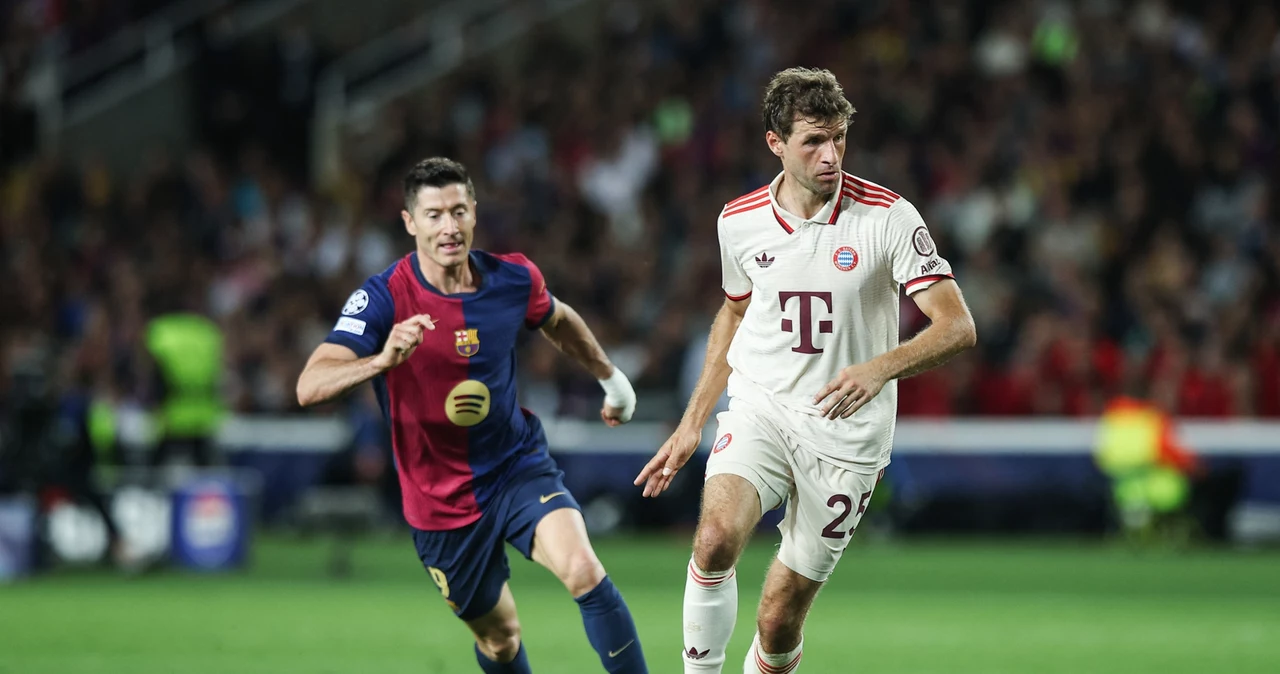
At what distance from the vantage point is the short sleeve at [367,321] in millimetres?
7180

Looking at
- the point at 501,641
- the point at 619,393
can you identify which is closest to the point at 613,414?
the point at 619,393

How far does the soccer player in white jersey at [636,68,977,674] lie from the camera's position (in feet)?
22.1

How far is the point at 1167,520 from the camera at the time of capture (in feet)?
56.2

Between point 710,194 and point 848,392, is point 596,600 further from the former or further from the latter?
point 710,194

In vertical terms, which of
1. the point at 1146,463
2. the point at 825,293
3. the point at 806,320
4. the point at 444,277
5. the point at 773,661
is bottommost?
the point at 1146,463

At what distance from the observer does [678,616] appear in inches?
479

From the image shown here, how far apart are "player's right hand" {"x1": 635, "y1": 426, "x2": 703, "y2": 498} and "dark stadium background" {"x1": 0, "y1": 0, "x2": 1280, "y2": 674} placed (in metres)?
5.16

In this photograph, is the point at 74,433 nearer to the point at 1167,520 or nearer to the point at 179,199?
Result: the point at 179,199

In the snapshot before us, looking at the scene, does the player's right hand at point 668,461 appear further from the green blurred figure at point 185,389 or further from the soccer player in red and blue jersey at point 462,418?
the green blurred figure at point 185,389

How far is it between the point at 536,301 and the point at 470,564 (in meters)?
1.17

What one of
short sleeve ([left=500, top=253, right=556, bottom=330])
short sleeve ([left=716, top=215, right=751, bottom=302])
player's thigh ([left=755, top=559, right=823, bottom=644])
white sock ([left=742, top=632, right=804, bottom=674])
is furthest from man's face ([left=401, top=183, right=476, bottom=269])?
white sock ([left=742, top=632, right=804, bottom=674])

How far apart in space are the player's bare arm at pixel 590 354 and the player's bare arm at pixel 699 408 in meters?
0.71

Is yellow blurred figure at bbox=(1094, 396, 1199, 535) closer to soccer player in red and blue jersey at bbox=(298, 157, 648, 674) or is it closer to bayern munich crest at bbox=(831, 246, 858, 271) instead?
soccer player in red and blue jersey at bbox=(298, 157, 648, 674)

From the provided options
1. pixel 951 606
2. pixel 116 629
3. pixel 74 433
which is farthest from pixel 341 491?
pixel 951 606
